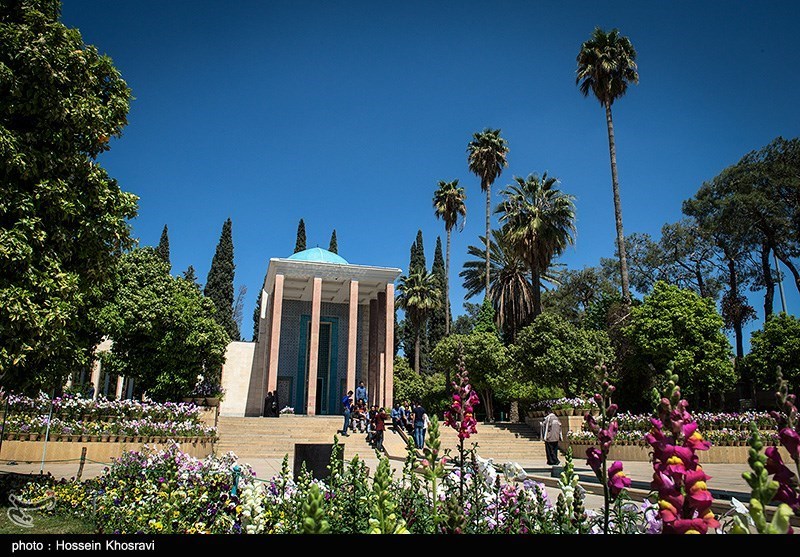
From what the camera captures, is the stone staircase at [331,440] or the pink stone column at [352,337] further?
the pink stone column at [352,337]

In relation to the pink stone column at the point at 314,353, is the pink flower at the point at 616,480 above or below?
below

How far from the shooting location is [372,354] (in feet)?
98.6

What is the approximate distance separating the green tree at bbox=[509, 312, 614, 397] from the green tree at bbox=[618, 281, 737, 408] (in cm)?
170

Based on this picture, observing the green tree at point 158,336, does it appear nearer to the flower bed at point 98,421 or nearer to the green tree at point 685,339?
the flower bed at point 98,421

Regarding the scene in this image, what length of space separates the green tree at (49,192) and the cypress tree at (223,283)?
33.3 m

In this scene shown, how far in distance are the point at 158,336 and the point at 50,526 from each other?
16282 millimetres

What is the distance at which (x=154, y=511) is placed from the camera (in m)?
4.83

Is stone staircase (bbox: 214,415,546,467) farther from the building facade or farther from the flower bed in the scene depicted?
the building facade

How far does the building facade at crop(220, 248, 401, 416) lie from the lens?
1046 inches

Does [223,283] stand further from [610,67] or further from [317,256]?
[610,67]

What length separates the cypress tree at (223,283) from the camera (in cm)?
4050

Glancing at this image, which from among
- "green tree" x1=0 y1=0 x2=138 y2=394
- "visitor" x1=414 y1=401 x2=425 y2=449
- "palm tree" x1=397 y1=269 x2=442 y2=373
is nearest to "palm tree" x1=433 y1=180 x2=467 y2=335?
"palm tree" x1=397 y1=269 x2=442 y2=373

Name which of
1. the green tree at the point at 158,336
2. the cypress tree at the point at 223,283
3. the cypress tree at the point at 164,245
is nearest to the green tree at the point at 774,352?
the green tree at the point at 158,336
